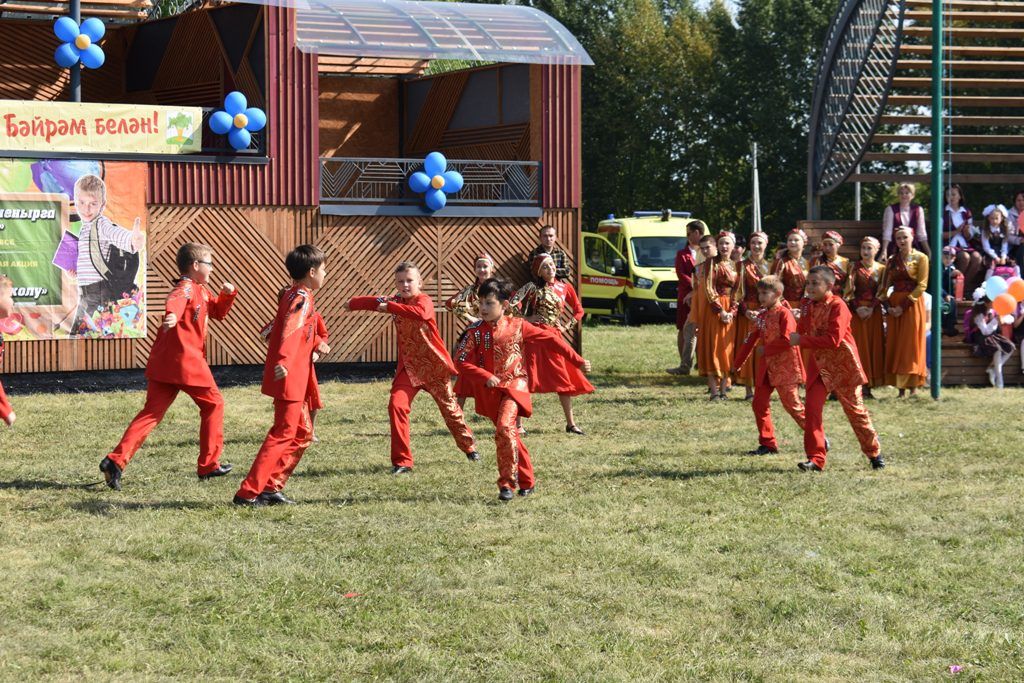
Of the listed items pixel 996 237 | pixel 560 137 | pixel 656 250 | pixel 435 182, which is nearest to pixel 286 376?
pixel 435 182

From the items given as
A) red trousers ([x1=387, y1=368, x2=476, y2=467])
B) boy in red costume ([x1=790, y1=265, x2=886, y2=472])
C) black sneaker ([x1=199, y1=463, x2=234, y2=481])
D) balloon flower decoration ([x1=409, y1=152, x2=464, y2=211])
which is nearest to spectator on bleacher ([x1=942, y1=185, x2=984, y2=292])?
balloon flower decoration ([x1=409, y1=152, x2=464, y2=211])

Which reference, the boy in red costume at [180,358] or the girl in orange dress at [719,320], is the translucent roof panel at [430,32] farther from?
the boy in red costume at [180,358]

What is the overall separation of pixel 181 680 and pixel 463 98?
1836 centimetres

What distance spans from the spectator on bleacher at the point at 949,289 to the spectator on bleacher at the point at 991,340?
0.28 meters

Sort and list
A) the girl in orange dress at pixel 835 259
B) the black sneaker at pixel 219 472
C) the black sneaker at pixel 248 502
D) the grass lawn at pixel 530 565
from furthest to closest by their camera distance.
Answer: the girl in orange dress at pixel 835 259 → the black sneaker at pixel 219 472 → the black sneaker at pixel 248 502 → the grass lawn at pixel 530 565

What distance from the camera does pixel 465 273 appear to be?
63.4 ft

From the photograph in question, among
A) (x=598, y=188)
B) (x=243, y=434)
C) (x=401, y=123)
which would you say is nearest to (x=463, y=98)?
(x=401, y=123)

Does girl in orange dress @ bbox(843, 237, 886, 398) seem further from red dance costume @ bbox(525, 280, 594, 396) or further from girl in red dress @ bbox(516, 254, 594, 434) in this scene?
red dance costume @ bbox(525, 280, 594, 396)

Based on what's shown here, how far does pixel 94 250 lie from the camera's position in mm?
17125

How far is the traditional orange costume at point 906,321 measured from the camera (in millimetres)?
16391

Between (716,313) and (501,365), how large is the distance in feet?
24.0

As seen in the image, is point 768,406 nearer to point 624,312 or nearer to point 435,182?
point 435,182

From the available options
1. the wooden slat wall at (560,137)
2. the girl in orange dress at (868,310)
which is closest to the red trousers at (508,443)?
the girl in orange dress at (868,310)

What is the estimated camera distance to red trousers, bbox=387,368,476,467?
1103cm
